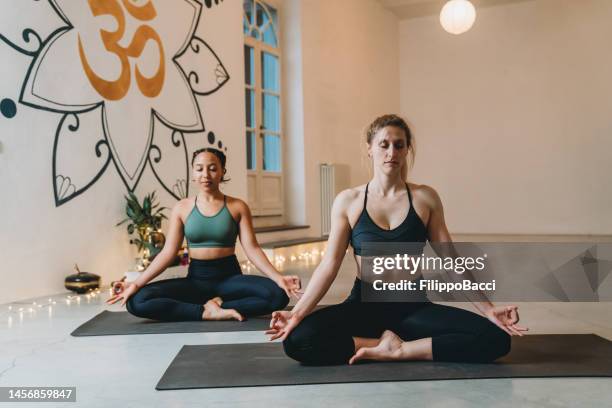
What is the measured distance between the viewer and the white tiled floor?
1756mm

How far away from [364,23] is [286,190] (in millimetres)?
3049

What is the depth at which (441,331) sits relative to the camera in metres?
2.14

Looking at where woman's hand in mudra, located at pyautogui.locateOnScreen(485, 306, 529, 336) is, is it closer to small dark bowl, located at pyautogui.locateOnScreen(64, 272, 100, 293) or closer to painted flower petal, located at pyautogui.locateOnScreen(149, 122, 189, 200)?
small dark bowl, located at pyautogui.locateOnScreen(64, 272, 100, 293)

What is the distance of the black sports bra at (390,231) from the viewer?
2133 millimetres

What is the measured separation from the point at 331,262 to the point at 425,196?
1.36 feet

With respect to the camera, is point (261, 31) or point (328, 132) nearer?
point (261, 31)

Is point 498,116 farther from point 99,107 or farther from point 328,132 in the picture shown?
point 99,107

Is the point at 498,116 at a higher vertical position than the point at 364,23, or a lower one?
lower

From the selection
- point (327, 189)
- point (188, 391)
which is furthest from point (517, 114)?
point (188, 391)

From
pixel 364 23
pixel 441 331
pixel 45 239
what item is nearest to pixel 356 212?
pixel 441 331

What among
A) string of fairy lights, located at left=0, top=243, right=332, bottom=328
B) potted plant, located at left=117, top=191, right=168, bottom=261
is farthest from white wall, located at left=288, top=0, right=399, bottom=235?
potted plant, located at left=117, top=191, right=168, bottom=261

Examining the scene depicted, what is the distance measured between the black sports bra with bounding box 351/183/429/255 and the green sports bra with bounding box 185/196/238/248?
1133 mm

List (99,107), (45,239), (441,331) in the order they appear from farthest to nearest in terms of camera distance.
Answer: (99,107) → (45,239) → (441,331)

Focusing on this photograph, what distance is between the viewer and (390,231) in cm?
214
